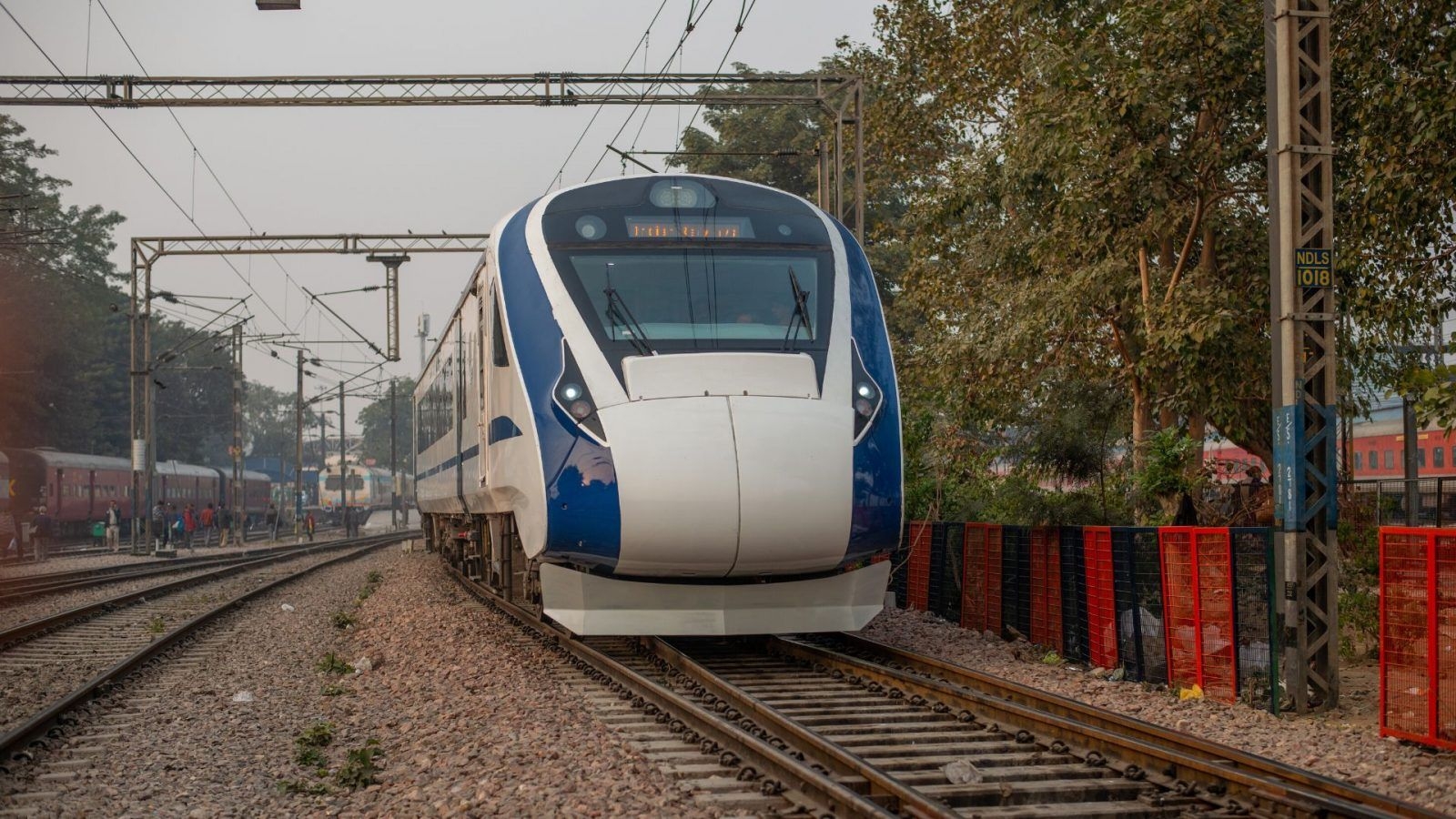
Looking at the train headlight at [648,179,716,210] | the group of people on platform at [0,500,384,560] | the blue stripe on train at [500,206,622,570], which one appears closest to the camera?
the blue stripe on train at [500,206,622,570]

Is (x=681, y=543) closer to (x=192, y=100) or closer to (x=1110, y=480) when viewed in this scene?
(x=1110, y=480)

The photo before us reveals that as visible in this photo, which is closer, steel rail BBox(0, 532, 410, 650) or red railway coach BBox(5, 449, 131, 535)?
steel rail BBox(0, 532, 410, 650)

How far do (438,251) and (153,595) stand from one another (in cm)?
1262

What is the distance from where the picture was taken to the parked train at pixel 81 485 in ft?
146

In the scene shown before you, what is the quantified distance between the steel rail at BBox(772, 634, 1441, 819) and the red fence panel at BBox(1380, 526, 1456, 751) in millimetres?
1514

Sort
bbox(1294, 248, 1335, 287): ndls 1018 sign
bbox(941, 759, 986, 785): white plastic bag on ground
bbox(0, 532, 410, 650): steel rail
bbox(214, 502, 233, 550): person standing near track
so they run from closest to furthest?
bbox(941, 759, 986, 785): white plastic bag on ground, bbox(1294, 248, 1335, 287): ndls 1018 sign, bbox(0, 532, 410, 650): steel rail, bbox(214, 502, 233, 550): person standing near track

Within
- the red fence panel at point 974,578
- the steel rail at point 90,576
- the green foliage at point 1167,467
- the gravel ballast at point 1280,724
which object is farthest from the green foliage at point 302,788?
the steel rail at point 90,576

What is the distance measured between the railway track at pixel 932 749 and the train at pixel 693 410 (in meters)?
0.63

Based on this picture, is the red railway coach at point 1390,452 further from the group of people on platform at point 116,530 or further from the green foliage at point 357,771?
the green foliage at point 357,771

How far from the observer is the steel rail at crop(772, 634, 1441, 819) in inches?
217

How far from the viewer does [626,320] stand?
10281mm

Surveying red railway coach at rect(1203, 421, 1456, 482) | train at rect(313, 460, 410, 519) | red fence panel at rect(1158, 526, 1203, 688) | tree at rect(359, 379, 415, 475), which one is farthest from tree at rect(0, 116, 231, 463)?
tree at rect(359, 379, 415, 475)

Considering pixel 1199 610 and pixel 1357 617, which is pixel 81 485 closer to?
pixel 1357 617

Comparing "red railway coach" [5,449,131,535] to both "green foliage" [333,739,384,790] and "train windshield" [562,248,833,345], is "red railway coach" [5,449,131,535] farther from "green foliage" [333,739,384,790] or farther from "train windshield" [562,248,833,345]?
"green foliage" [333,739,384,790]
